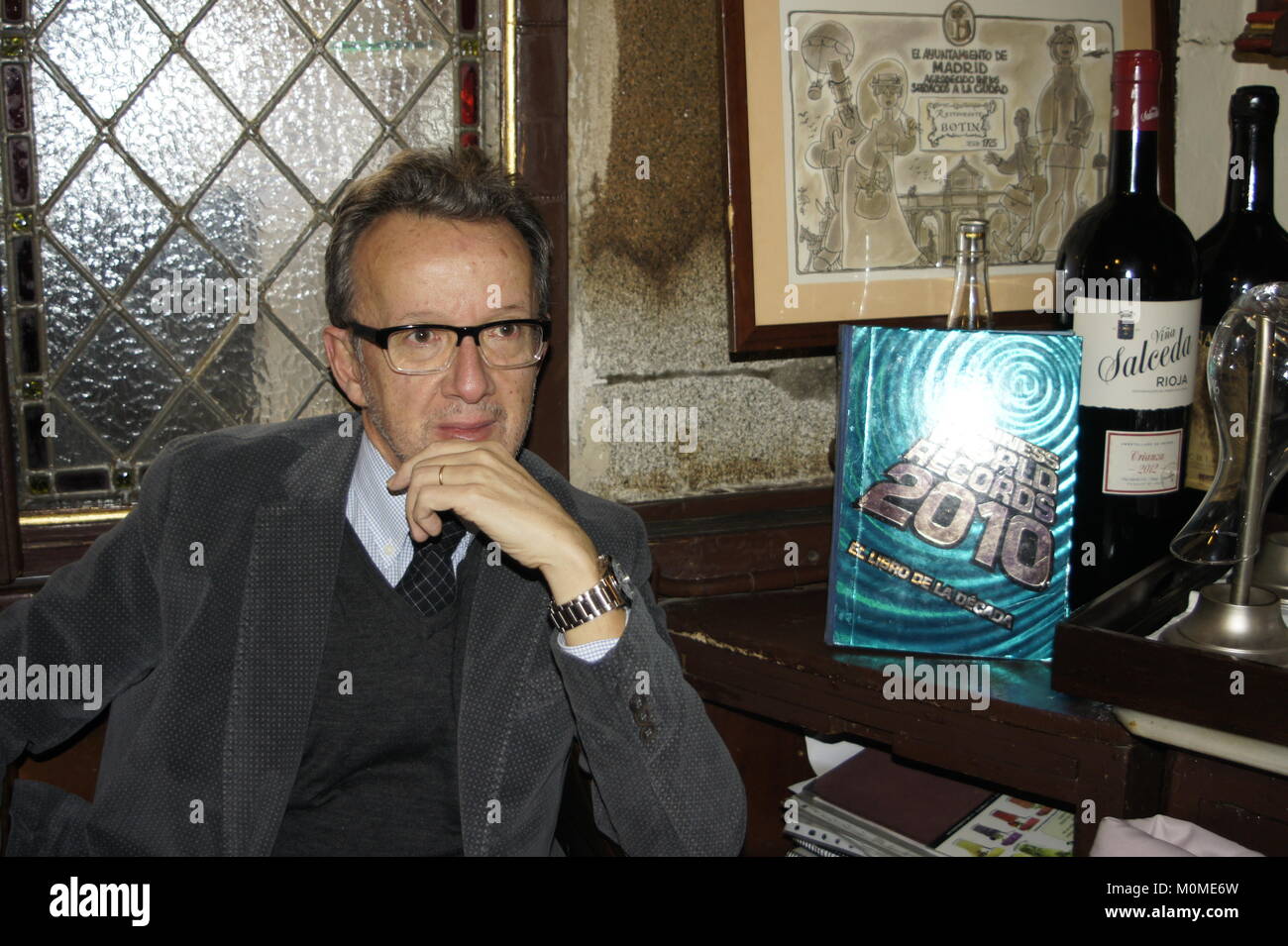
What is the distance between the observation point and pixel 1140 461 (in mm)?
1399

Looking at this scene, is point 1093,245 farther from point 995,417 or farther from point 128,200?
point 128,200

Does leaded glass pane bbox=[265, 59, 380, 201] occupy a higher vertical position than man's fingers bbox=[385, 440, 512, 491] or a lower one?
higher

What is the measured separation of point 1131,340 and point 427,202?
34.3 inches

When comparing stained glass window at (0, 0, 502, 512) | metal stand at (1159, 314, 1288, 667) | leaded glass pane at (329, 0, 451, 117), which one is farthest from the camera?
leaded glass pane at (329, 0, 451, 117)

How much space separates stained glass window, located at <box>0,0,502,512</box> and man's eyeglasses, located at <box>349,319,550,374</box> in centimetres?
34

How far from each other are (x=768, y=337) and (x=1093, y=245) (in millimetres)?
492

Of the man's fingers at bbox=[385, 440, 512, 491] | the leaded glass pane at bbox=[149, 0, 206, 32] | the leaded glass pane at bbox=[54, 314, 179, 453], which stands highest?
the leaded glass pane at bbox=[149, 0, 206, 32]

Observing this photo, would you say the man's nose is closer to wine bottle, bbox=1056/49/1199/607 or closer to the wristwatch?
the wristwatch

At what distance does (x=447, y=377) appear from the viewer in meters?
1.29

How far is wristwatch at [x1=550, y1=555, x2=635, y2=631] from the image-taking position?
1.23m

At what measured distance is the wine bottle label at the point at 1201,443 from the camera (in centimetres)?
158

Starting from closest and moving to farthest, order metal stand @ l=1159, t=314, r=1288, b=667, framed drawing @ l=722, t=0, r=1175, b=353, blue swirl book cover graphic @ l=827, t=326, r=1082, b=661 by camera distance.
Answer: metal stand @ l=1159, t=314, r=1288, b=667
blue swirl book cover graphic @ l=827, t=326, r=1082, b=661
framed drawing @ l=722, t=0, r=1175, b=353

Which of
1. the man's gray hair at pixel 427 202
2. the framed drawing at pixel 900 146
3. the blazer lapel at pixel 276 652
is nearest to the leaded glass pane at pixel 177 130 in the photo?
the man's gray hair at pixel 427 202

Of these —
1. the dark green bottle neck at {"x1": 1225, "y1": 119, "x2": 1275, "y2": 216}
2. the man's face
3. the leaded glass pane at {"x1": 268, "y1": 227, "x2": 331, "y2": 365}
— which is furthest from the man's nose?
the dark green bottle neck at {"x1": 1225, "y1": 119, "x2": 1275, "y2": 216}
